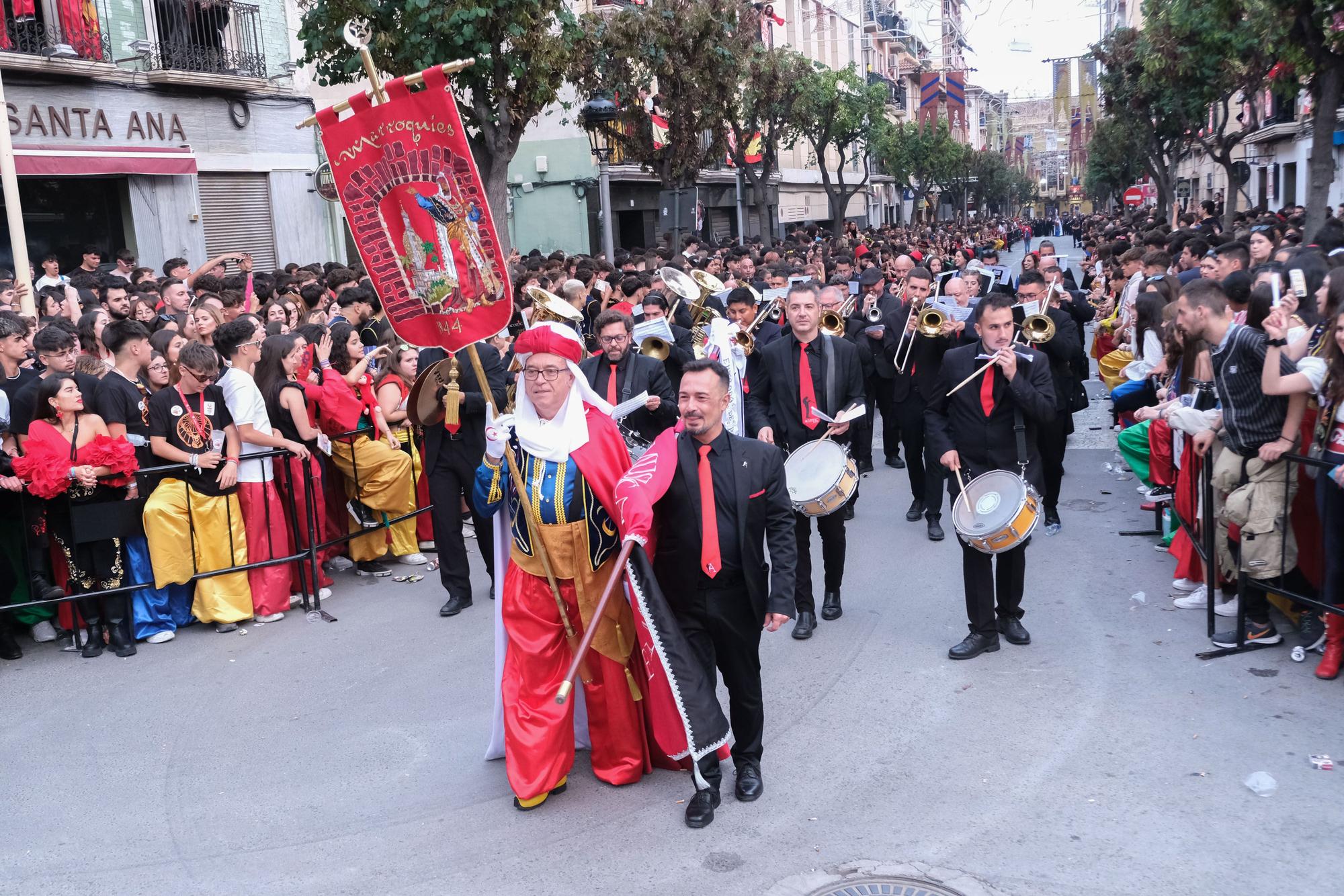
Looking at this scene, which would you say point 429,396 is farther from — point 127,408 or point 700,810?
point 700,810

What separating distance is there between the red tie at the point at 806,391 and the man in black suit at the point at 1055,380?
2.15 m

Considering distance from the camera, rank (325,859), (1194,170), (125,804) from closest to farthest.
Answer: (325,859), (125,804), (1194,170)

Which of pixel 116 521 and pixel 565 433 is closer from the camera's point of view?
pixel 565 433

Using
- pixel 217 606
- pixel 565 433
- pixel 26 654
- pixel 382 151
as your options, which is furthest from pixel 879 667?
pixel 26 654

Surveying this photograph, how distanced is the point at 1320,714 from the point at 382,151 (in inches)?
197

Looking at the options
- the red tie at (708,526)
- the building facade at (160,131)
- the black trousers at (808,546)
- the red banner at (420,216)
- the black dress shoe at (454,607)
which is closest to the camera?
the red tie at (708,526)

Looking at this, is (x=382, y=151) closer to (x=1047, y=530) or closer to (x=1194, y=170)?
(x=1047, y=530)

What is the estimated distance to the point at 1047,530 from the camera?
8.98 metres

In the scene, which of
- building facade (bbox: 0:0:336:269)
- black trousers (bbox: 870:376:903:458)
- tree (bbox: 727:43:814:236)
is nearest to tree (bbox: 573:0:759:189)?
tree (bbox: 727:43:814:236)

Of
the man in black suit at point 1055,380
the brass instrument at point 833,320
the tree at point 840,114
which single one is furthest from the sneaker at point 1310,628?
the tree at point 840,114

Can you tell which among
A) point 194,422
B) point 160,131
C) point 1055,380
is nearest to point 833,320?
point 1055,380

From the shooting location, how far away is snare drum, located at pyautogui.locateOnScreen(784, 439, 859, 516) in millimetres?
6496

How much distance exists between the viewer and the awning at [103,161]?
16.0 metres

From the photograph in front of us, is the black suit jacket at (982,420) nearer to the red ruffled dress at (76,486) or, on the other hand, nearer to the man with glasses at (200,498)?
the man with glasses at (200,498)
